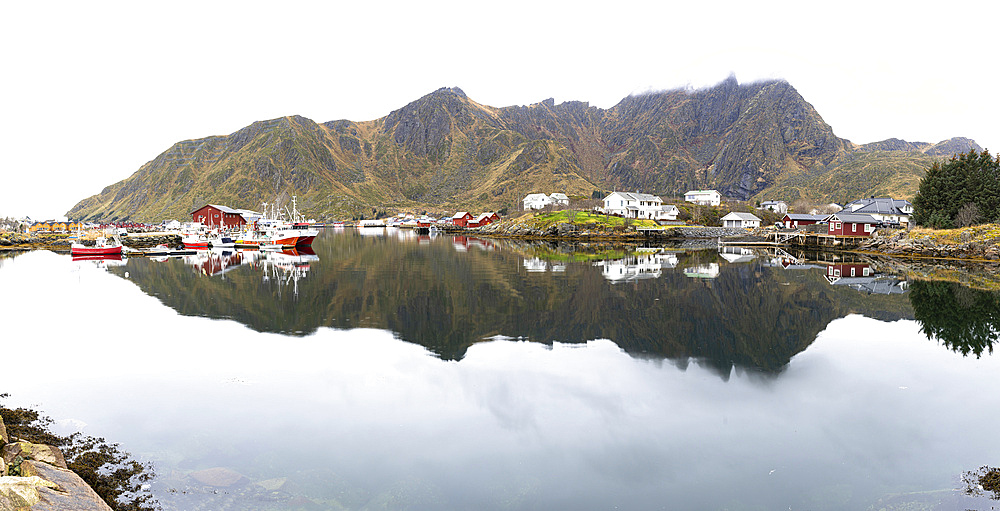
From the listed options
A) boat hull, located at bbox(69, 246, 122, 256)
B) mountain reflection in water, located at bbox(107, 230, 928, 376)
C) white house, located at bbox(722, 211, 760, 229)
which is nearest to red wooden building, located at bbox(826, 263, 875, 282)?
mountain reflection in water, located at bbox(107, 230, 928, 376)

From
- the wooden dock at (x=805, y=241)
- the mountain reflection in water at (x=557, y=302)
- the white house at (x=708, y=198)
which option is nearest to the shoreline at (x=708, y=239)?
the wooden dock at (x=805, y=241)

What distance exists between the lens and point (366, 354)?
1711 cm

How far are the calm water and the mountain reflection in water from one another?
230mm

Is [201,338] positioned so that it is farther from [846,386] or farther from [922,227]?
[922,227]

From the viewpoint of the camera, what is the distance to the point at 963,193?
182 feet

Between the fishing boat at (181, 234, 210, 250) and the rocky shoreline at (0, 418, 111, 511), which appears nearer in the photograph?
the rocky shoreline at (0, 418, 111, 511)

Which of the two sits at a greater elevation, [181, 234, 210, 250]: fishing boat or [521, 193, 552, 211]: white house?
[521, 193, 552, 211]: white house

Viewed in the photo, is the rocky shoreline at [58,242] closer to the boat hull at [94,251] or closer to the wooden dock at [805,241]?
the boat hull at [94,251]

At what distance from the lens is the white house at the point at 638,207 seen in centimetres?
10700

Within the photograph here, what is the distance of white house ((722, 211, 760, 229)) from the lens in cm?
10588

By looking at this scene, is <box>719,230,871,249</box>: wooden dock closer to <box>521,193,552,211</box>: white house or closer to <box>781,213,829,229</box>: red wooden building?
<box>781,213,829,229</box>: red wooden building

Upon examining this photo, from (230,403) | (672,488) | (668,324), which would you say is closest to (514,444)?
(672,488)

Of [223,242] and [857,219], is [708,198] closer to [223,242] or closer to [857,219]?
[857,219]

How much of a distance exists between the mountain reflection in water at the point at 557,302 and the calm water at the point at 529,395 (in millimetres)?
230
